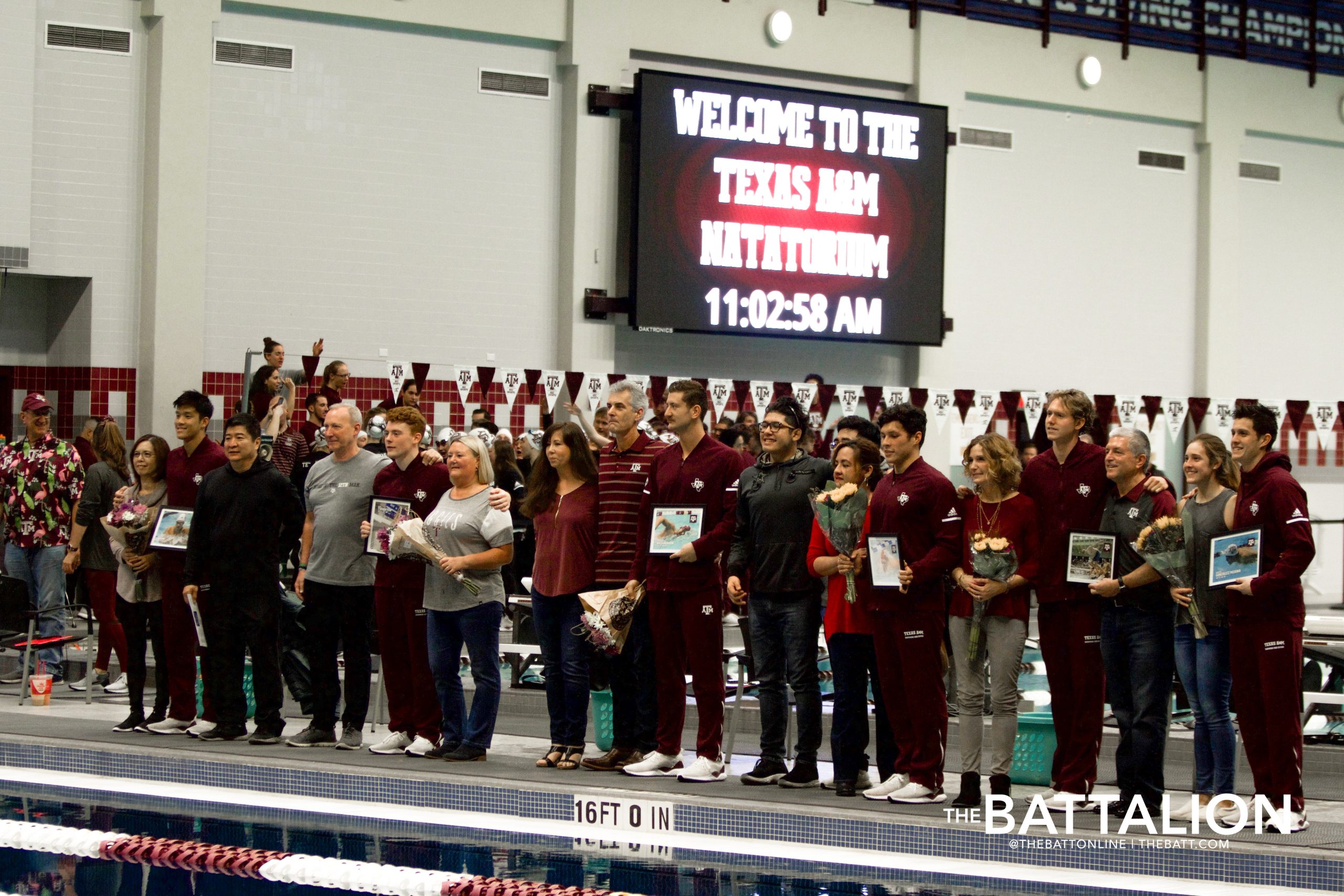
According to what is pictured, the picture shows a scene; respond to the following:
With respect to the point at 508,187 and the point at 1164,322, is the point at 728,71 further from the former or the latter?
the point at 1164,322

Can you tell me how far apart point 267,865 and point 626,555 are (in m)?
2.19

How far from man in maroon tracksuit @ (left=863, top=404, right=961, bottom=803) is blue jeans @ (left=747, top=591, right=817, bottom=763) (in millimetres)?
374

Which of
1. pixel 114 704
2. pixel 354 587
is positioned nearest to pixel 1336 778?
pixel 354 587

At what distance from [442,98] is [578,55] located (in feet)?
4.56

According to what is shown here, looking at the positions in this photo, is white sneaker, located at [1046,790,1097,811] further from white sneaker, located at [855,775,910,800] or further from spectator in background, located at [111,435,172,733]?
spectator in background, located at [111,435,172,733]

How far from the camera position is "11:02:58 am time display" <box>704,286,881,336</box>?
15.6m

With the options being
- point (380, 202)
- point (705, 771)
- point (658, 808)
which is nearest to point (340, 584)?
point (705, 771)

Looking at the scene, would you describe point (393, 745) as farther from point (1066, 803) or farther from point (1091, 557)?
point (1091, 557)

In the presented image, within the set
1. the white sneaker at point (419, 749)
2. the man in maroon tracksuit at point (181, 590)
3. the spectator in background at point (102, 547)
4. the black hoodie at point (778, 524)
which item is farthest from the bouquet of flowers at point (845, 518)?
the spectator in background at point (102, 547)

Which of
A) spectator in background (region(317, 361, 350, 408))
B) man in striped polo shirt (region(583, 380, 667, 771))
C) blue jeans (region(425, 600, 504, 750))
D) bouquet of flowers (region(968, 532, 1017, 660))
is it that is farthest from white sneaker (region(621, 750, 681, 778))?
spectator in background (region(317, 361, 350, 408))

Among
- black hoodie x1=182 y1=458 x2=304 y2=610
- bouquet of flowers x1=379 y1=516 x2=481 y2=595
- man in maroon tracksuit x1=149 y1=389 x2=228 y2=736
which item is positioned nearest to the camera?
bouquet of flowers x1=379 y1=516 x2=481 y2=595

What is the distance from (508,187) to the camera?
15266 mm

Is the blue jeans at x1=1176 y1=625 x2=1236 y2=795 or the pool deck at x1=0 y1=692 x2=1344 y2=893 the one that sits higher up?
the blue jeans at x1=1176 y1=625 x2=1236 y2=795

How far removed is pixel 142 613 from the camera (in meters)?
8.16
